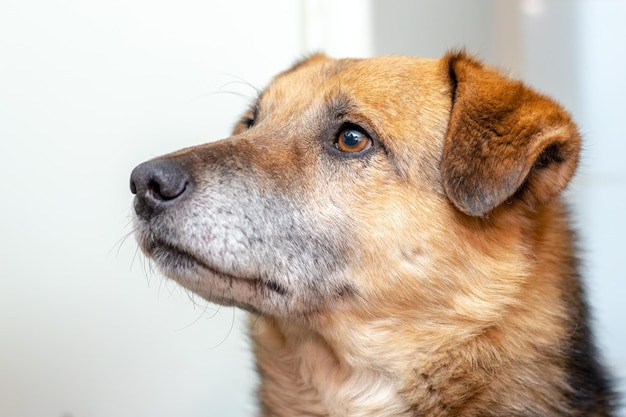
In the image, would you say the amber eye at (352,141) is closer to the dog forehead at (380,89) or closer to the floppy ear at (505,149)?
the dog forehead at (380,89)

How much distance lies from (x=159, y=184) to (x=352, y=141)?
424 mm

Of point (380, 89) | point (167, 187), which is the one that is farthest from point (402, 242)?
point (167, 187)

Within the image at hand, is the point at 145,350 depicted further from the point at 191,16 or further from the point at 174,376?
the point at 191,16

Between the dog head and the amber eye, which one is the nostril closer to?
the dog head

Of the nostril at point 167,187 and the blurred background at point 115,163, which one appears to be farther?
the blurred background at point 115,163

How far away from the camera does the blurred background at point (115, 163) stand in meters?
1.85

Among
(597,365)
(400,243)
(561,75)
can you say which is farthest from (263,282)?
A: (561,75)

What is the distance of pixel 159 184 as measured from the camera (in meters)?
1.33

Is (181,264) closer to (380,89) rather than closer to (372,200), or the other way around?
(372,200)

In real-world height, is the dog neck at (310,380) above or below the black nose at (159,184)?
below

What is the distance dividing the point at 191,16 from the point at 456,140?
108 cm

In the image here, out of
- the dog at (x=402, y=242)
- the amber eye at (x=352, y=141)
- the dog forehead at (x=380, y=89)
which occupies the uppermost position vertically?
the dog forehead at (x=380, y=89)

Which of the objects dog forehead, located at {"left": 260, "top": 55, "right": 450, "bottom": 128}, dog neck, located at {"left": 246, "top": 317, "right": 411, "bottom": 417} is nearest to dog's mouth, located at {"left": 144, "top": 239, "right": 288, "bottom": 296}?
dog neck, located at {"left": 246, "top": 317, "right": 411, "bottom": 417}

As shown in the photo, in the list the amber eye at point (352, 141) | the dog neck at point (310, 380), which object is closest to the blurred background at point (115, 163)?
the dog neck at point (310, 380)
